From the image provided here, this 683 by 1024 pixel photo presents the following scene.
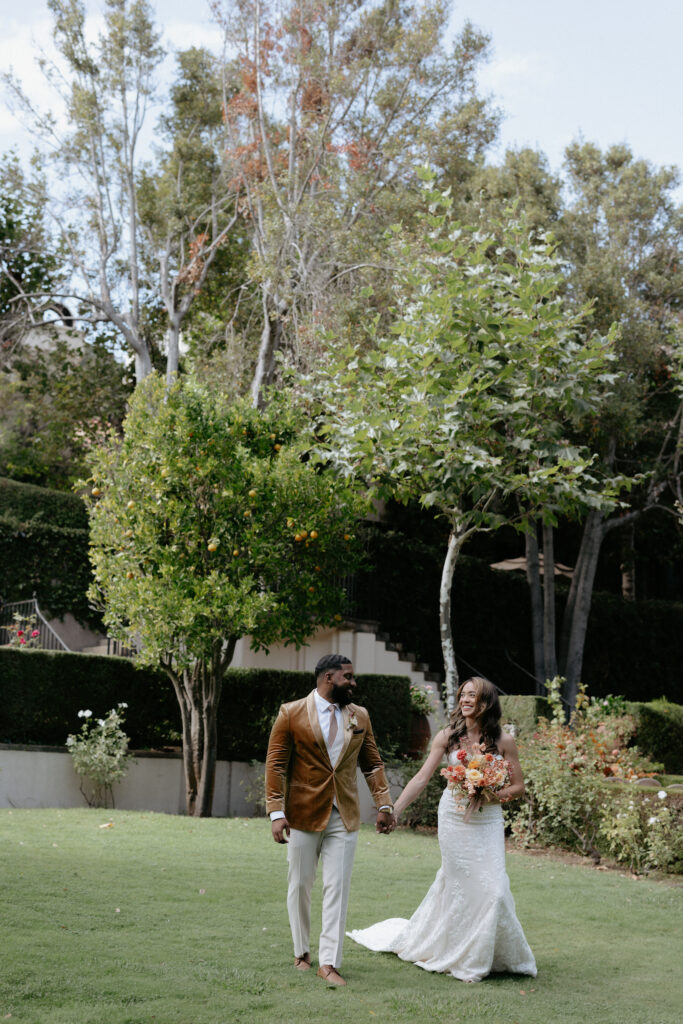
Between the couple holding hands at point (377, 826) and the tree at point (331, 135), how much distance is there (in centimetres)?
1260

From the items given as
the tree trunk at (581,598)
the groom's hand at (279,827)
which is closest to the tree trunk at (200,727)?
the groom's hand at (279,827)

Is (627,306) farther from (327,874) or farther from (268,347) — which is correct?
(327,874)

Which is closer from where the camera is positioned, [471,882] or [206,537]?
A: [471,882]

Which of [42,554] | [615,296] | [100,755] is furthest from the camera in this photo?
[42,554]

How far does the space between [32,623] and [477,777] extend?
14.3m

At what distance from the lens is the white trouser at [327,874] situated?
5734 millimetres

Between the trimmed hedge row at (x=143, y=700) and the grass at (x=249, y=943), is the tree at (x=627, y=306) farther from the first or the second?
the grass at (x=249, y=943)

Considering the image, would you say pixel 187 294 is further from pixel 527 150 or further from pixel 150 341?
pixel 527 150

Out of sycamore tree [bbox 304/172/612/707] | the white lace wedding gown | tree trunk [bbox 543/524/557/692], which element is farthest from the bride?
tree trunk [bbox 543/524/557/692]

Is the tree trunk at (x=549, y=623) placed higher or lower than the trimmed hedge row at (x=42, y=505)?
lower

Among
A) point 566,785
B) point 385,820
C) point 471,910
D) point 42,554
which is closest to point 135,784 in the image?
point 566,785

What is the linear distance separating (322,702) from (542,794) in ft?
22.8

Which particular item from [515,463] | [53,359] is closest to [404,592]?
[515,463]

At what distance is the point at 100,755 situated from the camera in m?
15.0
